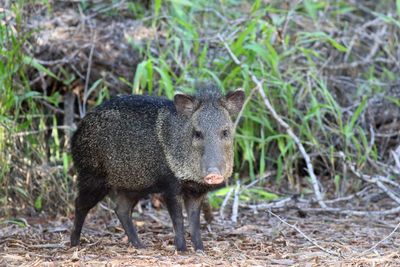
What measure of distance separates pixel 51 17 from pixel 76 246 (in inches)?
112

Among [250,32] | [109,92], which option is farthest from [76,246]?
[250,32]

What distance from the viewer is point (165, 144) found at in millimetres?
5230

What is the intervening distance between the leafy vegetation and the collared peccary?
0.89 metres

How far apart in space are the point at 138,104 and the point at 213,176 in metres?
0.98

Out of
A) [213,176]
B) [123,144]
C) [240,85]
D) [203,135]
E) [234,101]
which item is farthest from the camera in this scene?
[240,85]

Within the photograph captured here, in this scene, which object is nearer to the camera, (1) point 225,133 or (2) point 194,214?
(1) point 225,133

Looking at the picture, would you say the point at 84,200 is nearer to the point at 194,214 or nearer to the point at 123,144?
the point at 123,144

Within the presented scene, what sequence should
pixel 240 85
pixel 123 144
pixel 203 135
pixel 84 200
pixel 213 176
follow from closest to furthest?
pixel 213 176 < pixel 203 135 < pixel 123 144 < pixel 84 200 < pixel 240 85

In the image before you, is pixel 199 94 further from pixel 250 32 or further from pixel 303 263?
pixel 250 32

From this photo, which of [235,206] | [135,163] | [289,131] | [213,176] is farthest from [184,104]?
[289,131]

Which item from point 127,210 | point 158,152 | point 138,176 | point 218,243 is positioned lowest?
point 218,243

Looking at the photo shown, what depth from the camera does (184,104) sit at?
204 inches

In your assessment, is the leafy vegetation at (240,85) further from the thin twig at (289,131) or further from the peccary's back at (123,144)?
the peccary's back at (123,144)

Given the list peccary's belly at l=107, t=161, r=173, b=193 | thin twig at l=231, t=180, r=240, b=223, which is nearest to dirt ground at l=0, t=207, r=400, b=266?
thin twig at l=231, t=180, r=240, b=223
